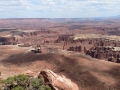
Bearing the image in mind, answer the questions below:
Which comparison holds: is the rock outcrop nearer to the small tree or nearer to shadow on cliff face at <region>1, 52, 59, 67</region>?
the small tree

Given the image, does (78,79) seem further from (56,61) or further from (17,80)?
(17,80)

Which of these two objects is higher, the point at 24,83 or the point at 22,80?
the point at 22,80

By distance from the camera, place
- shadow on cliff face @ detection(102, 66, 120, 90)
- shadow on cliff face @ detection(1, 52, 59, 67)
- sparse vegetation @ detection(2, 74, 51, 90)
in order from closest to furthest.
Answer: sparse vegetation @ detection(2, 74, 51, 90)
shadow on cliff face @ detection(102, 66, 120, 90)
shadow on cliff face @ detection(1, 52, 59, 67)

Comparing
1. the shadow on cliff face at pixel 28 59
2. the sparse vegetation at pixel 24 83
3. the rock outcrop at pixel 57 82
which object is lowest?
the shadow on cliff face at pixel 28 59

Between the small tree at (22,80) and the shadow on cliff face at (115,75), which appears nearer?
the small tree at (22,80)

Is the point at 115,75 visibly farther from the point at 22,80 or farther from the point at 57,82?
the point at 22,80

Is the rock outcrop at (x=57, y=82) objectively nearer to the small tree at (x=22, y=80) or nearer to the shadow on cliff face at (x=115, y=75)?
the small tree at (x=22, y=80)

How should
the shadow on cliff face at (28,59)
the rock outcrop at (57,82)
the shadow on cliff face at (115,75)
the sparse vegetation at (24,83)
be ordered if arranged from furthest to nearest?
the shadow on cliff face at (28,59) → the shadow on cliff face at (115,75) → the rock outcrop at (57,82) → the sparse vegetation at (24,83)

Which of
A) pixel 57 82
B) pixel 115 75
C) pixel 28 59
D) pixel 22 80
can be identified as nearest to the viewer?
pixel 22 80

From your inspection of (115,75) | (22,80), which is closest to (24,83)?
(22,80)

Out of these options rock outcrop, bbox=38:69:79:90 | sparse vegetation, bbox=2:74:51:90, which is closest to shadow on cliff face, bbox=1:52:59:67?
rock outcrop, bbox=38:69:79:90

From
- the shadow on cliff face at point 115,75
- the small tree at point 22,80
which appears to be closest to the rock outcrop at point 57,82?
the small tree at point 22,80

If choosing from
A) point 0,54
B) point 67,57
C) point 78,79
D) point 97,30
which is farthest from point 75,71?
point 97,30
